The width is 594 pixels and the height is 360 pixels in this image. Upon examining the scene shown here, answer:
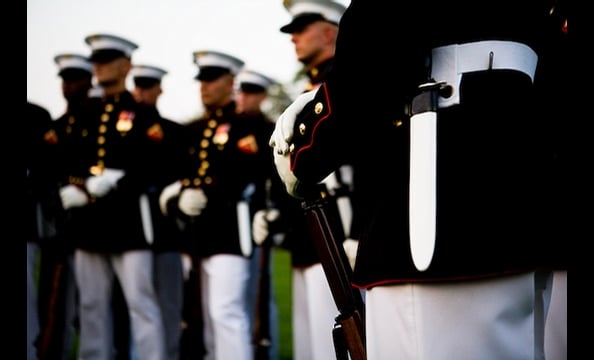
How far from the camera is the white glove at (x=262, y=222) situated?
520 cm

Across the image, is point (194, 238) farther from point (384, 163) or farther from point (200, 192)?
point (384, 163)

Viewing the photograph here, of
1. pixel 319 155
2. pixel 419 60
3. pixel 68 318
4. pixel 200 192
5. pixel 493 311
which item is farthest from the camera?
pixel 68 318

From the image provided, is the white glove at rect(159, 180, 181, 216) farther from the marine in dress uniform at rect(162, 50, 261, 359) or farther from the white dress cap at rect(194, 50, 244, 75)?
the white dress cap at rect(194, 50, 244, 75)

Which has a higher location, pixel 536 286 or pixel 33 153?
pixel 33 153

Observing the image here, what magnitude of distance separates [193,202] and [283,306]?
528 cm

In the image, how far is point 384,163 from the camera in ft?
6.34

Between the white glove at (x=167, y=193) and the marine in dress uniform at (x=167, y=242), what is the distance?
10cm

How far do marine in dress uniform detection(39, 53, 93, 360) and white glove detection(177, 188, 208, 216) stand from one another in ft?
3.31

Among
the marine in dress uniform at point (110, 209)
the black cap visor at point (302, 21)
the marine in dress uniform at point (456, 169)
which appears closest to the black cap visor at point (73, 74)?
the marine in dress uniform at point (110, 209)

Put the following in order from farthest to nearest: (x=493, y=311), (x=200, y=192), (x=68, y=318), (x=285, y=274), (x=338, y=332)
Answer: (x=285, y=274), (x=68, y=318), (x=200, y=192), (x=338, y=332), (x=493, y=311)

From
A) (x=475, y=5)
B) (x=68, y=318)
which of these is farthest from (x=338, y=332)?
(x=68, y=318)

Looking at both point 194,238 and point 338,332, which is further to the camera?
point 194,238

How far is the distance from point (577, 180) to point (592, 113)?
16 centimetres

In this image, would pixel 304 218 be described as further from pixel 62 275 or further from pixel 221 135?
pixel 62 275
